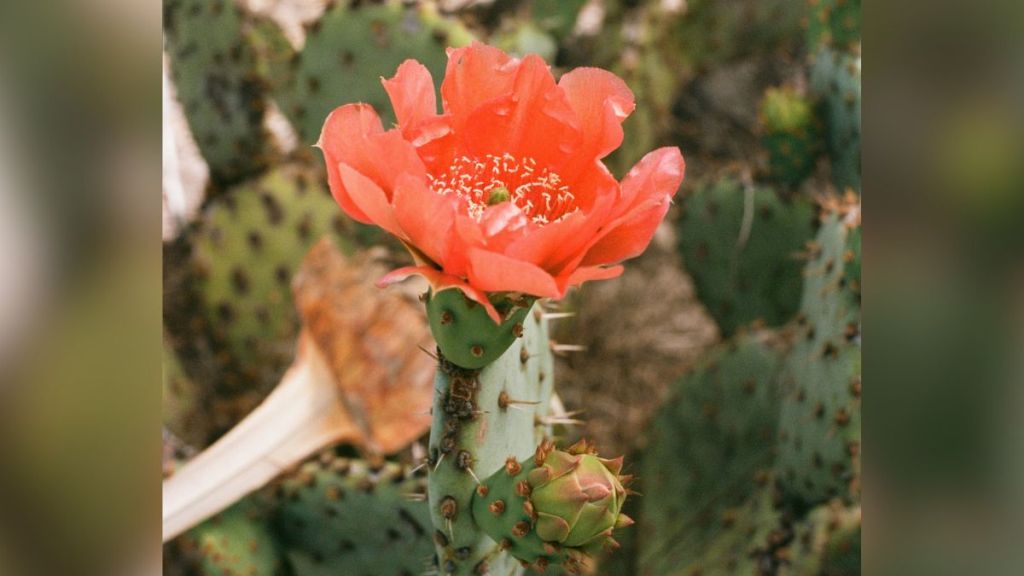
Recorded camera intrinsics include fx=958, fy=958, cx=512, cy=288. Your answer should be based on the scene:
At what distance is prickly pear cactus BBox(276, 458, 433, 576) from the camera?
73 centimetres

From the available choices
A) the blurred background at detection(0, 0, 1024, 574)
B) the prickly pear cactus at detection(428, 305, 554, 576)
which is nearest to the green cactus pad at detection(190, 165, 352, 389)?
the blurred background at detection(0, 0, 1024, 574)

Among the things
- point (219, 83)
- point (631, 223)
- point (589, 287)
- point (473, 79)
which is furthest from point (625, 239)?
point (219, 83)

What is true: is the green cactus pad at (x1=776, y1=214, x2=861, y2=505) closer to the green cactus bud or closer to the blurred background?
the blurred background

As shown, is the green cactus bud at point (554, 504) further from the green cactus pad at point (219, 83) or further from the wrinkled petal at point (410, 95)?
the green cactus pad at point (219, 83)

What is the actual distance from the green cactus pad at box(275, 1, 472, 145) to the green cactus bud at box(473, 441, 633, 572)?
34cm

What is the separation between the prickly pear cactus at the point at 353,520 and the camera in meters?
0.73

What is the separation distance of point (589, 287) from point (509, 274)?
1.13ft

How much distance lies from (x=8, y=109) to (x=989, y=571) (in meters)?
0.54

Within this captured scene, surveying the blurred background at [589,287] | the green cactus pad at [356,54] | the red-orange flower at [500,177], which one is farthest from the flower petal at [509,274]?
the green cactus pad at [356,54]

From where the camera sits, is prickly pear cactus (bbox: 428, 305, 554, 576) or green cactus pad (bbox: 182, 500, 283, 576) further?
green cactus pad (bbox: 182, 500, 283, 576)

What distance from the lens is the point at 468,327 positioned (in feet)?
1.51

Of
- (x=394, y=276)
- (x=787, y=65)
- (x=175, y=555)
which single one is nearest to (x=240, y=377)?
(x=175, y=555)

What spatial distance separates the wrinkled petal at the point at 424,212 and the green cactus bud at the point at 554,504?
0.39ft

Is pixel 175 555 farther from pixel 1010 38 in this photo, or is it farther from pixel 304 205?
pixel 1010 38
